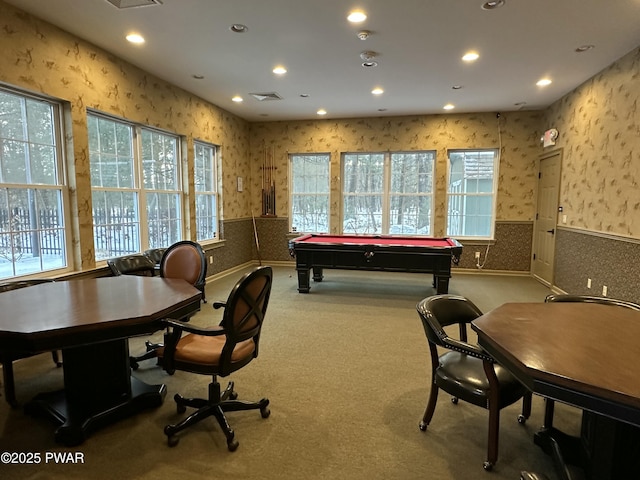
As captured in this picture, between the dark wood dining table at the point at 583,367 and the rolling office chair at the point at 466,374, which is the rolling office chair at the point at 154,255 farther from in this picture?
the dark wood dining table at the point at 583,367

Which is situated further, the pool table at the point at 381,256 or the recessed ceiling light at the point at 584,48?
the pool table at the point at 381,256

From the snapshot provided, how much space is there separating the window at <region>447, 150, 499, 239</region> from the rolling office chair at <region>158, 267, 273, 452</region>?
221 inches

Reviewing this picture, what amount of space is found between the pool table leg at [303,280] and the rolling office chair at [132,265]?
199 cm

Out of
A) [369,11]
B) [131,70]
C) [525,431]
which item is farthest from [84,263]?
[525,431]

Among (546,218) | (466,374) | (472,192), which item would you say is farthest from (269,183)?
(466,374)

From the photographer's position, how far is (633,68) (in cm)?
382

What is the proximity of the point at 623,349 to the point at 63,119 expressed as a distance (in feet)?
15.0

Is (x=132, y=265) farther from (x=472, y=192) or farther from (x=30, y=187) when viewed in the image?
(x=472, y=192)

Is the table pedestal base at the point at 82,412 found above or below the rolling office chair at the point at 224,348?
below

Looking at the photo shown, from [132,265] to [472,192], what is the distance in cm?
580

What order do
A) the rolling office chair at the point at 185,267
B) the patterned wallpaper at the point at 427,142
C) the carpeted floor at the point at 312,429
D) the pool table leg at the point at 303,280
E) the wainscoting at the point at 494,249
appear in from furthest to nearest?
the wainscoting at the point at 494,249 → the patterned wallpaper at the point at 427,142 → the pool table leg at the point at 303,280 → the rolling office chair at the point at 185,267 → the carpeted floor at the point at 312,429

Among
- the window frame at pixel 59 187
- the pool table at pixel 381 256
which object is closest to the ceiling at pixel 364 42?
the window frame at pixel 59 187

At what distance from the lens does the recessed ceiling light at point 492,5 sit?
288 centimetres

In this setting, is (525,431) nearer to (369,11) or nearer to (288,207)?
(369,11)
